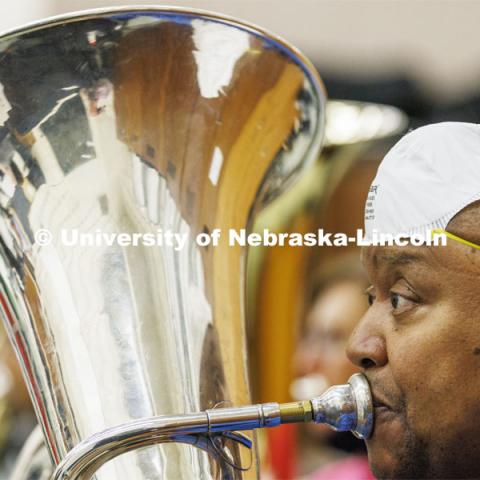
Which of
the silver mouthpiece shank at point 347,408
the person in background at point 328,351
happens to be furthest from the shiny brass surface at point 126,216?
the person in background at point 328,351

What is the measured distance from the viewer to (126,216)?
1.31 m

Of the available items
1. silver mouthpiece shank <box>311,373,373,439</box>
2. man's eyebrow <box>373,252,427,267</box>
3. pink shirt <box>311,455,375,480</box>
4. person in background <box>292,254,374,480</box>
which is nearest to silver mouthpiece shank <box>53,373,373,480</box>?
silver mouthpiece shank <box>311,373,373,439</box>

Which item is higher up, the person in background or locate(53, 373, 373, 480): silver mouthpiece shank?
locate(53, 373, 373, 480): silver mouthpiece shank

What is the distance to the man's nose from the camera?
1.17m

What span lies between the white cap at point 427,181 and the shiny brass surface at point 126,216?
0.73ft

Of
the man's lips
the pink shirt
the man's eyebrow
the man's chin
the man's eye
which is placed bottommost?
the pink shirt

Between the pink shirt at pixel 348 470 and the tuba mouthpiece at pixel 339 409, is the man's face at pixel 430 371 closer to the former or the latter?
the tuba mouthpiece at pixel 339 409

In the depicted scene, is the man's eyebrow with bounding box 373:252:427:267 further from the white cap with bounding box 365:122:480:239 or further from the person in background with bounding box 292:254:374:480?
the person in background with bounding box 292:254:374:480

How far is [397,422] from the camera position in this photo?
1140mm

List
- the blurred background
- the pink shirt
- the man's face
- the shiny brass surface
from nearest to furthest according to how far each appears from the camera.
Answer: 1. the man's face
2. the shiny brass surface
3. the pink shirt
4. the blurred background

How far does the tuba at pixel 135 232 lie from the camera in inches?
47.5

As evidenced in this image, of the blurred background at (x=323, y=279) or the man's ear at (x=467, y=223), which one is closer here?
the man's ear at (x=467, y=223)

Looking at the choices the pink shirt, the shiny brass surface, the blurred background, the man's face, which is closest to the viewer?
the man's face

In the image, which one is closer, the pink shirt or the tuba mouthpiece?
the tuba mouthpiece
